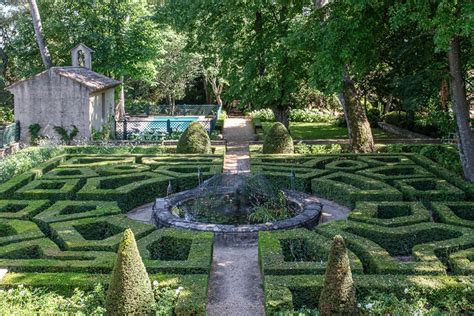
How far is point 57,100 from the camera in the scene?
85.9ft

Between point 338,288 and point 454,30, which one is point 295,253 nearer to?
point 338,288

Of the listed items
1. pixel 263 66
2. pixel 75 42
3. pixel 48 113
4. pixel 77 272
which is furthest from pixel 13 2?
pixel 77 272

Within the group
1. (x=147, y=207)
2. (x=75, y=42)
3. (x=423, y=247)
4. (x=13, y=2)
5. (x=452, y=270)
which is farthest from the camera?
(x=13, y=2)

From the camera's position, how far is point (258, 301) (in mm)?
9320

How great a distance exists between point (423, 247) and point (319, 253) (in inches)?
80.0

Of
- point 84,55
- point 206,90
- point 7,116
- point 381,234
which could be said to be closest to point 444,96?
point 381,234

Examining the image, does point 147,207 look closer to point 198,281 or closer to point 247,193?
point 247,193

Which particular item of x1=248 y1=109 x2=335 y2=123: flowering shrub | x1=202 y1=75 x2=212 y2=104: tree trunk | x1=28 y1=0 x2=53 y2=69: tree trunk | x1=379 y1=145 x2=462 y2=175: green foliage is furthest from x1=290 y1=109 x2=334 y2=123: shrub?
x1=28 y1=0 x2=53 y2=69: tree trunk

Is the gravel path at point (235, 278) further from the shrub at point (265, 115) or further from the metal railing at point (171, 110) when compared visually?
the metal railing at point (171, 110)

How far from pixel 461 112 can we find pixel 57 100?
18658 mm

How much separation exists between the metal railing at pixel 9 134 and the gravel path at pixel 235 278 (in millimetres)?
16125

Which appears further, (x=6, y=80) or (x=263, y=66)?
(x=6, y=80)

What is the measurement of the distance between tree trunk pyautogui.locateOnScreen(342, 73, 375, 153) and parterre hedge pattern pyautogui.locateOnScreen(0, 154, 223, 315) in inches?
229

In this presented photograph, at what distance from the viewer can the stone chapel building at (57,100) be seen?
25.9 meters
